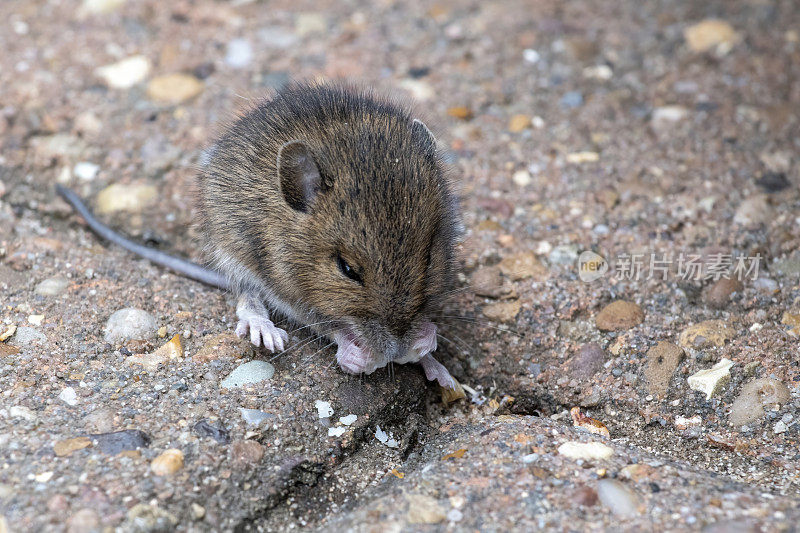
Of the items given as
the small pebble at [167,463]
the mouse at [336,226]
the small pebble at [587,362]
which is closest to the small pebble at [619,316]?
the small pebble at [587,362]

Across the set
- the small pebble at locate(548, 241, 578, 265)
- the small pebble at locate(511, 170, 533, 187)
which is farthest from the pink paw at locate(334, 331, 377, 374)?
the small pebble at locate(511, 170, 533, 187)

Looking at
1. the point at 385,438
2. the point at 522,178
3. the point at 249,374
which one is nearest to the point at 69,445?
the point at 249,374

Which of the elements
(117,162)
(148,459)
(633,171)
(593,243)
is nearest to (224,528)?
(148,459)

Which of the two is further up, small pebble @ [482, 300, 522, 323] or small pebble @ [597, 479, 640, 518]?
small pebble @ [597, 479, 640, 518]

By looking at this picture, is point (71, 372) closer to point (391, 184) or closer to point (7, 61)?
point (391, 184)

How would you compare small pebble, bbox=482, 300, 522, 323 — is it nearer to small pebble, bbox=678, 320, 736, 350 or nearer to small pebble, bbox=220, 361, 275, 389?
small pebble, bbox=678, 320, 736, 350

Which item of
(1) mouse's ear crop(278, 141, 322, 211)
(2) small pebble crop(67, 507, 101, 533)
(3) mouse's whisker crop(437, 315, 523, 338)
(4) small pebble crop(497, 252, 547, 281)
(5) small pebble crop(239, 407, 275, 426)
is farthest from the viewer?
(4) small pebble crop(497, 252, 547, 281)

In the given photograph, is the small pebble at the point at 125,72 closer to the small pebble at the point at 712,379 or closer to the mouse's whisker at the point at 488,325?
the mouse's whisker at the point at 488,325

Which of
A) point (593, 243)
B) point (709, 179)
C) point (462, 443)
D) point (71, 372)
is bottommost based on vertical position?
point (71, 372)
